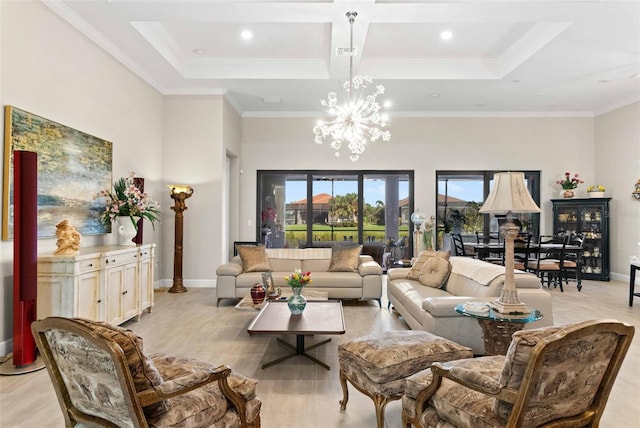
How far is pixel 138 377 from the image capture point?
159cm

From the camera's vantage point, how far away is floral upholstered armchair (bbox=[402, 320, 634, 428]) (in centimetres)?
156

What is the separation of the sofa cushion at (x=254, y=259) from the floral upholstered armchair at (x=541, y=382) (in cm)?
410

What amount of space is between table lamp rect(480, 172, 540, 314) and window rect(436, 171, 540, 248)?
5.50 metres

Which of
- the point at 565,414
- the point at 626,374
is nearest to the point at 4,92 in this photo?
the point at 565,414

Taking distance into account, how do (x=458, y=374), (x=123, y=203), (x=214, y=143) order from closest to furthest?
(x=458, y=374) < (x=123, y=203) < (x=214, y=143)

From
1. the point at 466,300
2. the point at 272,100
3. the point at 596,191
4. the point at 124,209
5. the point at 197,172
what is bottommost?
the point at 466,300

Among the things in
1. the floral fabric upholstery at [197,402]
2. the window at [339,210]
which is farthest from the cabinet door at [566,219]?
the floral fabric upholstery at [197,402]

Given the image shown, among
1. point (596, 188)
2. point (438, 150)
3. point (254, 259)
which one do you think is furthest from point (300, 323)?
point (596, 188)

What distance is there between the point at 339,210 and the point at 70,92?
17.7 feet

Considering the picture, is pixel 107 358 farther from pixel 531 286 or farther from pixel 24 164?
pixel 531 286

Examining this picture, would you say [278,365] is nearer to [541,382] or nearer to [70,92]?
[541,382]

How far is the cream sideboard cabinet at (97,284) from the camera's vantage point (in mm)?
3531

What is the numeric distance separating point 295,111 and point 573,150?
19.5ft

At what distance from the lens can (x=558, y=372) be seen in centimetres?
161
